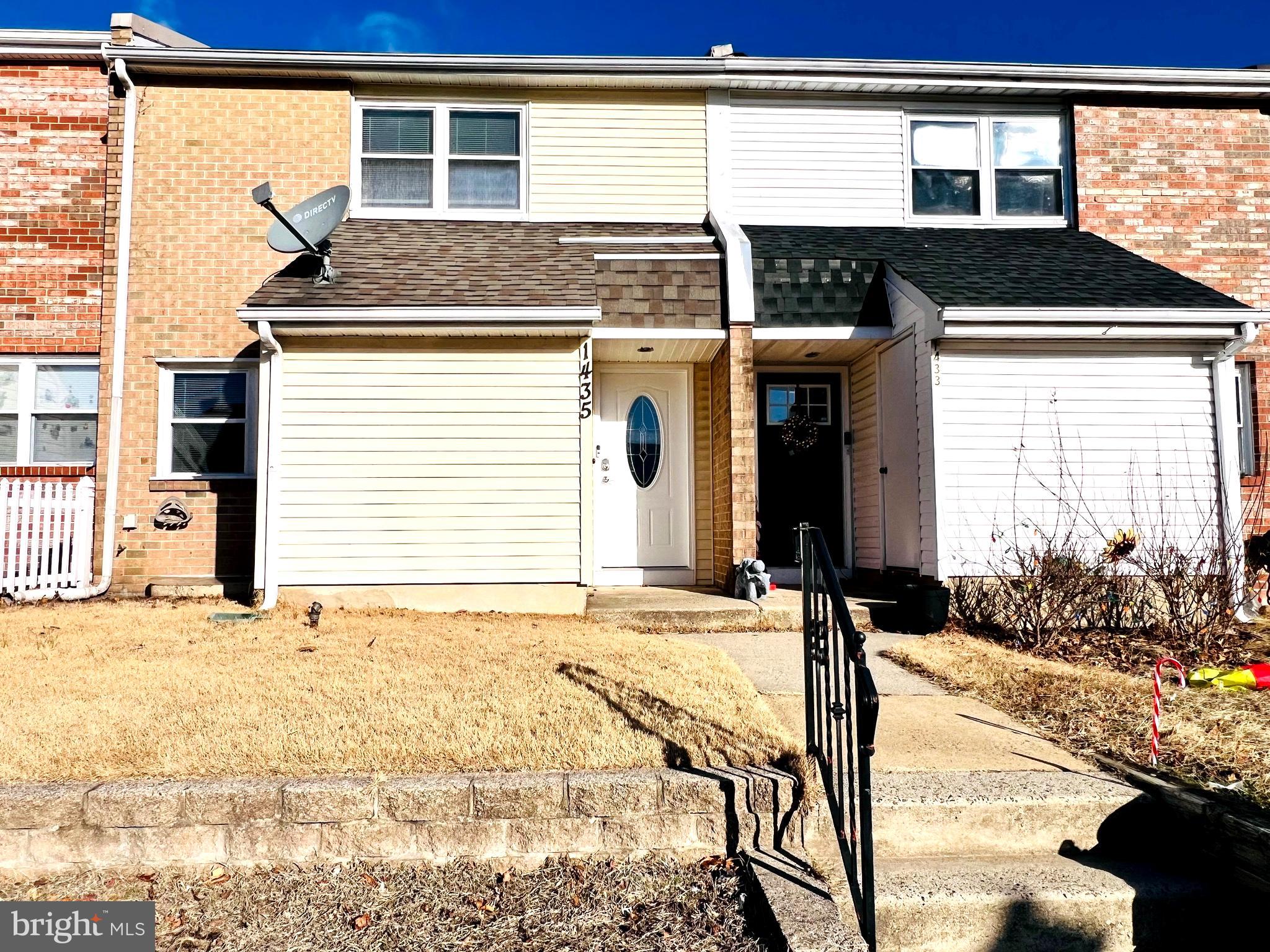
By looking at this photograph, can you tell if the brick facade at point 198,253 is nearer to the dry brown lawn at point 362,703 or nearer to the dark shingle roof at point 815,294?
the dry brown lawn at point 362,703

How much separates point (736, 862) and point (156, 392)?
309 inches

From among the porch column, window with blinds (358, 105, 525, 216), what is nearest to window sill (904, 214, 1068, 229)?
the porch column

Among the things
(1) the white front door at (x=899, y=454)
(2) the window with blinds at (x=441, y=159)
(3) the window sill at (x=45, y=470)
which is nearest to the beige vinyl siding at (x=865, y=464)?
(1) the white front door at (x=899, y=454)

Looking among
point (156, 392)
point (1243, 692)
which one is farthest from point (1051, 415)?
point (156, 392)

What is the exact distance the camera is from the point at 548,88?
9117 millimetres

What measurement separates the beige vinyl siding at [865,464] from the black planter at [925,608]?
5.15 feet

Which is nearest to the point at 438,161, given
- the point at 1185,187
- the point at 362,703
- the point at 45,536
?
the point at 45,536

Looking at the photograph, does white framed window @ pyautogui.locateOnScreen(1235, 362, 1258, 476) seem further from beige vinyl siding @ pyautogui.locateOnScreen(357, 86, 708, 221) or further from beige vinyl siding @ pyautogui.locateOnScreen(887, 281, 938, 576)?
beige vinyl siding @ pyautogui.locateOnScreen(357, 86, 708, 221)

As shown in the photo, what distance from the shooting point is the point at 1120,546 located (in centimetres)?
703

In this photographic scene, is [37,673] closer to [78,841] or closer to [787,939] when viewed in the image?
[78,841]

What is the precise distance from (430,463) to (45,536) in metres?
3.78

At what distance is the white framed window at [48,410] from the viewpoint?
8.59 m

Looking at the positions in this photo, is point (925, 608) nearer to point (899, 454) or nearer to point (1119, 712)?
point (899, 454)

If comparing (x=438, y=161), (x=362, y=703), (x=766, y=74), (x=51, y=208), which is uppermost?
(x=766, y=74)
